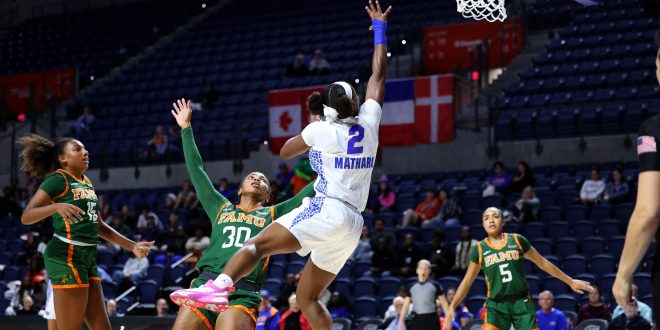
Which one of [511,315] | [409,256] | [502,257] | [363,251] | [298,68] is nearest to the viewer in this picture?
[511,315]

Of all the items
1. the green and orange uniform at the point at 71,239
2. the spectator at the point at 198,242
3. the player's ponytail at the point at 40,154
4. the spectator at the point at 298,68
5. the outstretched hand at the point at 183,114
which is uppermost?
the spectator at the point at 298,68

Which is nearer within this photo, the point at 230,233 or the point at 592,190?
the point at 230,233

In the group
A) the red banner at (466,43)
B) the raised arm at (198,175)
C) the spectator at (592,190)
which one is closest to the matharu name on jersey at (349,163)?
the raised arm at (198,175)

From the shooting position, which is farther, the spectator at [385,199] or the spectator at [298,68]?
the spectator at [298,68]

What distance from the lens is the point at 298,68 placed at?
22.9 m

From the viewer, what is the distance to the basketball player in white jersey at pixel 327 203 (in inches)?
219

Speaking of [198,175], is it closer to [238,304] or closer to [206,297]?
[238,304]

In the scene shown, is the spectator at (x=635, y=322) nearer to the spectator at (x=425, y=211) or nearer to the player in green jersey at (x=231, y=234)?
the spectator at (x=425, y=211)

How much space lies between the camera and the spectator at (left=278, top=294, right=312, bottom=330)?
12.6 metres

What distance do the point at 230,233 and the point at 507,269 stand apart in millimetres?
3491

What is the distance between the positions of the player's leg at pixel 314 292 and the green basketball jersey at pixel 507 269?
337cm

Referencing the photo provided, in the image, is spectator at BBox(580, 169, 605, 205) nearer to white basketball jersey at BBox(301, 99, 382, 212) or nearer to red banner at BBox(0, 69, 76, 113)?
white basketball jersey at BBox(301, 99, 382, 212)

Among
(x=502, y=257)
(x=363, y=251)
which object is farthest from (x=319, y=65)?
(x=502, y=257)

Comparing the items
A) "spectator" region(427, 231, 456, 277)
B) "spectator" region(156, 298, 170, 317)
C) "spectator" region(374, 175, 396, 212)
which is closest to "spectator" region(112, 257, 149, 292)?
"spectator" region(156, 298, 170, 317)
